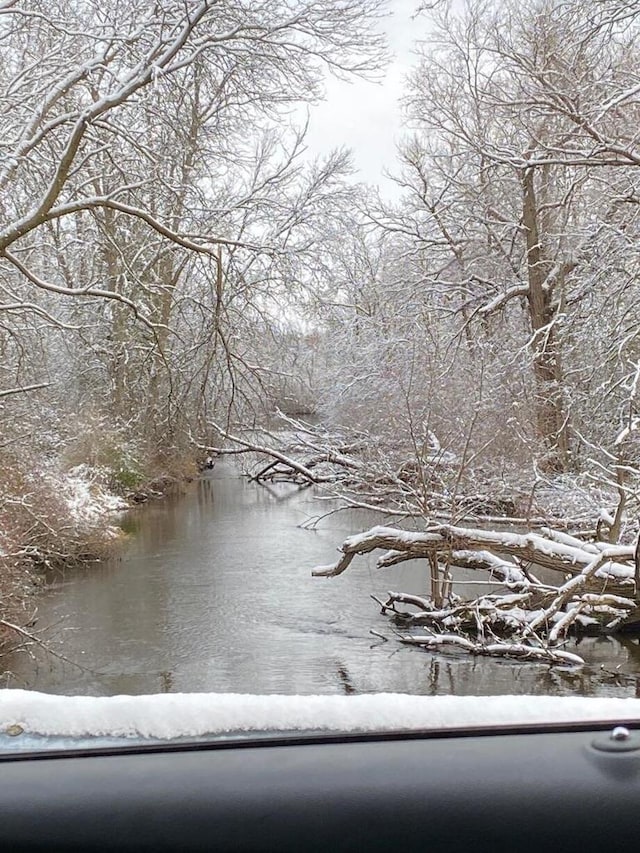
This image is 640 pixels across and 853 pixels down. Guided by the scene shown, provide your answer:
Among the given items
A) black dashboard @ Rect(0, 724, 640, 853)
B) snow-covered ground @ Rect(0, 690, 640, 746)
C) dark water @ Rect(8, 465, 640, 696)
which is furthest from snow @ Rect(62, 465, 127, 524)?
black dashboard @ Rect(0, 724, 640, 853)

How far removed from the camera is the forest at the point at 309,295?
6.43m

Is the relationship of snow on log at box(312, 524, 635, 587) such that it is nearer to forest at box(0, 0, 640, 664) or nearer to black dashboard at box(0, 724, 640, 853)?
forest at box(0, 0, 640, 664)

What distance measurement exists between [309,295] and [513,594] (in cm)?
308

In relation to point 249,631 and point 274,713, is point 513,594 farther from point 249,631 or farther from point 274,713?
point 274,713

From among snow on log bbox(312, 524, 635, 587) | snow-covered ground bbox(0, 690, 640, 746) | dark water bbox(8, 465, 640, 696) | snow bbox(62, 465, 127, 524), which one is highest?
snow-covered ground bbox(0, 690, 640, 746)

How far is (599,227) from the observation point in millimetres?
8156

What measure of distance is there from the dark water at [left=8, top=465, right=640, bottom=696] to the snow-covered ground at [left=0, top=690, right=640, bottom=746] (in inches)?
184

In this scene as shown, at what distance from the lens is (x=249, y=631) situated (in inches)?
262

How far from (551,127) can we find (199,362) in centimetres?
560

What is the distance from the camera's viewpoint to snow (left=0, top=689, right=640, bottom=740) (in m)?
0.79

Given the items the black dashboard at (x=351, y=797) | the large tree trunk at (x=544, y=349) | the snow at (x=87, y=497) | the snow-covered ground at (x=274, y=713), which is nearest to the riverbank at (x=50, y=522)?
the snow at (x=87, y=497)

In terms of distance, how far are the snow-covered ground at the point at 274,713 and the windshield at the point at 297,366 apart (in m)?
4.01

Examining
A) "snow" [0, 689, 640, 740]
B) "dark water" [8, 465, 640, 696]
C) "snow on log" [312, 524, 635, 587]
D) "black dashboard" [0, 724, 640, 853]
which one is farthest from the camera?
"snow on log" [312, 524, 635, 587]

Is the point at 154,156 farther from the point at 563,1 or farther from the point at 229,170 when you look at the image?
the point at 563,1
